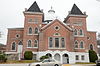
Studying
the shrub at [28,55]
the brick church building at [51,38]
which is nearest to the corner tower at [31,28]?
the brick church building at [51,38]

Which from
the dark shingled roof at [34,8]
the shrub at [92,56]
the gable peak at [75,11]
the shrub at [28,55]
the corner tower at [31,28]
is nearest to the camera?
the shrub at [28,55]

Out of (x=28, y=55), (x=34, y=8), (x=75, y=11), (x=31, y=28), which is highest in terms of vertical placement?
(x=34, y=8)

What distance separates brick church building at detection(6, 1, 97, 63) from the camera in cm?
3891

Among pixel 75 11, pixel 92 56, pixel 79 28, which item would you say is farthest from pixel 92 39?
pixel 75 11

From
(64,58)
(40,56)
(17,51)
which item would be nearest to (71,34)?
(64,58)

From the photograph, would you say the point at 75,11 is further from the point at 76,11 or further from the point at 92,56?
the point at 92,56

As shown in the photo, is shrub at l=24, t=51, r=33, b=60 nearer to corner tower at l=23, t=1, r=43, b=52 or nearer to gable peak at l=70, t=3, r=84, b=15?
corner tower at l=23, t=1, r=43, b=52

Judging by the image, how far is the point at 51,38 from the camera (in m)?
39.7

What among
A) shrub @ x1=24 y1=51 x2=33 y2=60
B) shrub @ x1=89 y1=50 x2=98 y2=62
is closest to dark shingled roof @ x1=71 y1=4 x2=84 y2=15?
shrub @ x1=89 y1=50 x2=98 y2=62

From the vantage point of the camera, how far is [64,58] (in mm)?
39438

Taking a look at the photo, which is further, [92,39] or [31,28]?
[92,39]

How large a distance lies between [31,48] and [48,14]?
1998 cm

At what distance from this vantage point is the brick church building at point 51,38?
38906 millimetres

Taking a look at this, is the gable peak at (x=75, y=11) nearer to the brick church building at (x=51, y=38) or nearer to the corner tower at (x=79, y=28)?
the brick church building at (x=51, y=38)
